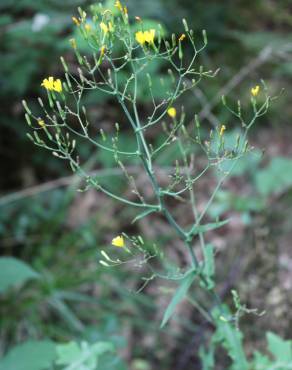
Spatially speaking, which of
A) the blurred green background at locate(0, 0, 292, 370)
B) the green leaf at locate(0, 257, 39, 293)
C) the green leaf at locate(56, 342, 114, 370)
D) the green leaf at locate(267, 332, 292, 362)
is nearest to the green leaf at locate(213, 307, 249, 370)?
the green leaf at locate(267, 332, 292, 362)

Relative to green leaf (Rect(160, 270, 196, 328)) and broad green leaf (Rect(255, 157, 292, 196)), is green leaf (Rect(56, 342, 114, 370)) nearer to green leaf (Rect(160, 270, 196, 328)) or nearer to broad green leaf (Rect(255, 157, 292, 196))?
green leaf (Rect(160, 270, 196, 328))

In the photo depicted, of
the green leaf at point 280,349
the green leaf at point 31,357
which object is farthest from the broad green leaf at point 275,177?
the green leaf at point 31,357

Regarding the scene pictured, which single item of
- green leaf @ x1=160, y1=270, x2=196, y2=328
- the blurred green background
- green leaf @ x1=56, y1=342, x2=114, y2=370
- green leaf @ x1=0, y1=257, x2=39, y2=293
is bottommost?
the blurred green background

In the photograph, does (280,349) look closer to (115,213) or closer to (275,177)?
(275,177)

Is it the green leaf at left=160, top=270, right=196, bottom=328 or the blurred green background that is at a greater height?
the green leaf at left=160, top=270, right=196, bottom=328

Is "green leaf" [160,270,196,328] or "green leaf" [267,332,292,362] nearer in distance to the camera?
"green leaf" [160,270,196,328]

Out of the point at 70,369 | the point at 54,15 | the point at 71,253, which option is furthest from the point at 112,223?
the point at 70,369

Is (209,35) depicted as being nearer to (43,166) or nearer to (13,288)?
(43,166)

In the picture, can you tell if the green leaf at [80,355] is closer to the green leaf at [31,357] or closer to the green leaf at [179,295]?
the green leaf at [31,357]
